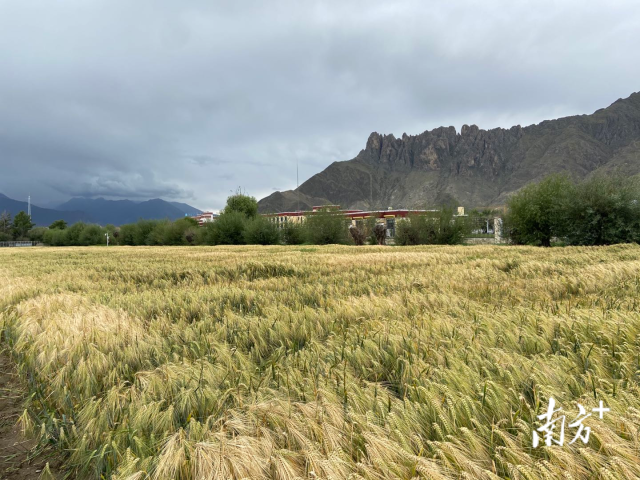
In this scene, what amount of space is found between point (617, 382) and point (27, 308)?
4.95m

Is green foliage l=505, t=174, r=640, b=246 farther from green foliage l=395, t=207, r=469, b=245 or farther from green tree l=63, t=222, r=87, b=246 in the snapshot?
green tree l=63, t=222, r=87, b=246

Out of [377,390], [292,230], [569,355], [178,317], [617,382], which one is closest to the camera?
[617,382]

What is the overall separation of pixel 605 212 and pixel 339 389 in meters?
33.3

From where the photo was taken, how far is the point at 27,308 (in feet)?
11.9

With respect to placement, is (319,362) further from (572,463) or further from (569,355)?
(569,355)

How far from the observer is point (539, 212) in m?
33.1

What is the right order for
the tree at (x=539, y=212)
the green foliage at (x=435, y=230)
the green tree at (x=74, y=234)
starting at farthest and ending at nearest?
1. the green tree at (x=74, y=234)
2. the green foliage at (x=435, y=230)
3. the tree at (x=539, y=212)

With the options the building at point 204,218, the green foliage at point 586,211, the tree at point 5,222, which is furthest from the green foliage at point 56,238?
the green foliage at point 586,211

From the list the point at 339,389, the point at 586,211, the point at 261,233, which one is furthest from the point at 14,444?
the point at 261,233

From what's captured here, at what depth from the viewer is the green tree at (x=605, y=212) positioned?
81.5ft

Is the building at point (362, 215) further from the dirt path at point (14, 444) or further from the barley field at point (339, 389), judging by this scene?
the dirt path at point (14, 444)

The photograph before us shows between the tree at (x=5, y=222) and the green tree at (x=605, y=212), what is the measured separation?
6558 inches

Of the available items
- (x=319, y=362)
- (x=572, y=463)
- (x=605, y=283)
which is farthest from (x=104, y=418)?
(x=605, y=283)

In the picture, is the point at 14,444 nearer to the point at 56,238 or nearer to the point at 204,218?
the point at 56,238
